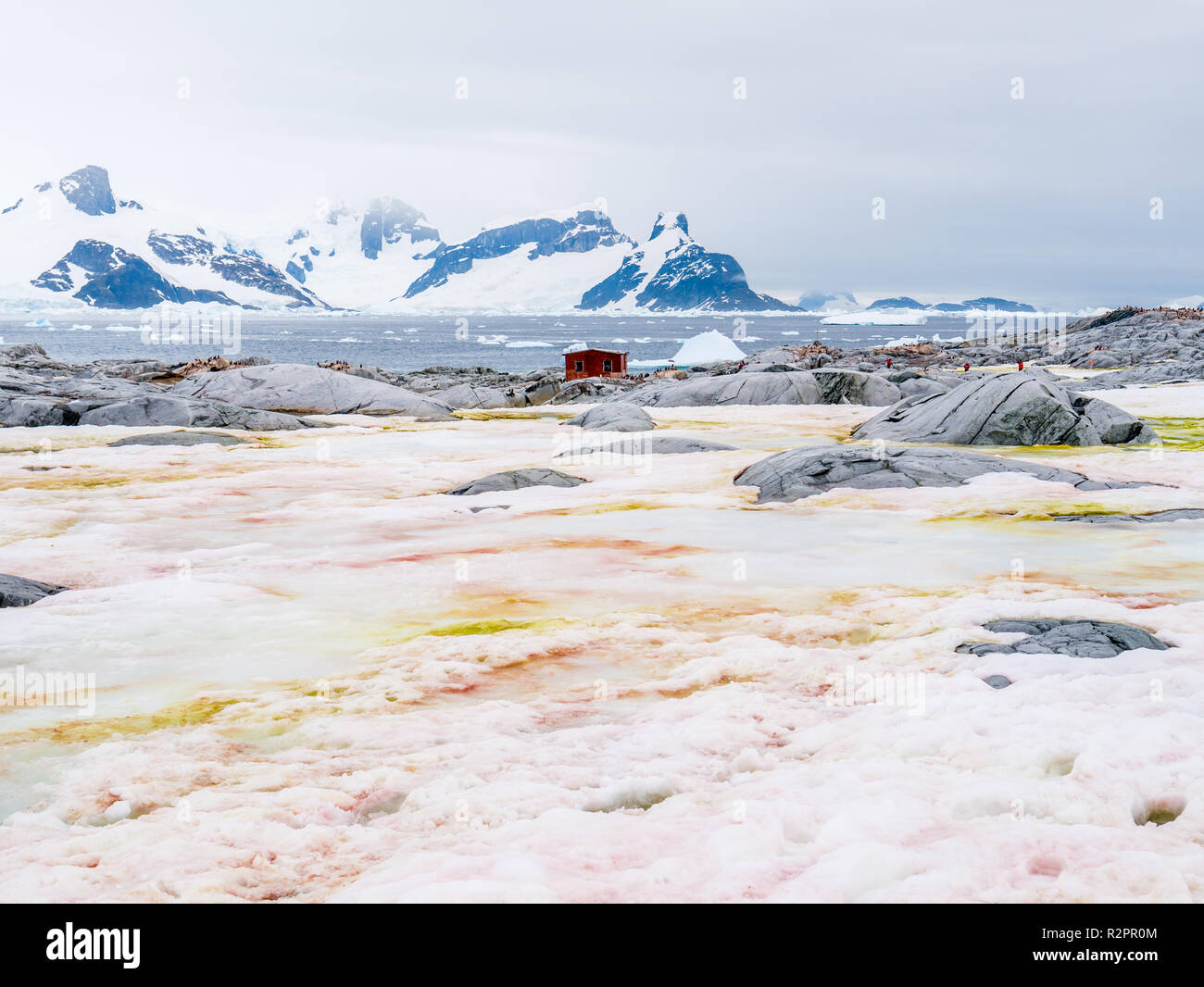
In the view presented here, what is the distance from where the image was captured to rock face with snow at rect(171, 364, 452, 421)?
37.4 m

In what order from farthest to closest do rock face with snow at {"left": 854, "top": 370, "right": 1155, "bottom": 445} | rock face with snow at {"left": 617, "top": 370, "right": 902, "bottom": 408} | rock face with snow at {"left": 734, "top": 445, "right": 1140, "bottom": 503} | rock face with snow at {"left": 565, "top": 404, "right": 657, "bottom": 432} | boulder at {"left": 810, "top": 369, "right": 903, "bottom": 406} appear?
1. rock face with snow at {"left": 617, "top": 370, "right": 902, "bottom": 408}
2. boulder at {"left": 810, "top": 369, "right": 903, "bottom": 406}
3. rock face with snow at {"left": 565, "top": 404, "right": 657, "bottom": 432}
4. rock face with snow at {"left": 854, "top": 370, "right": 1155, "bottom": 445}
5. rock face with snow at {"left": 734, "top": 445, "right": 1140, "bottom": 503}

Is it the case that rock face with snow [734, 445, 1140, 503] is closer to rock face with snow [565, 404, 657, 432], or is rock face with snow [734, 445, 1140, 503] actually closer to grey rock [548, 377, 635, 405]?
rock face with snow [565, 404, 657, 432]

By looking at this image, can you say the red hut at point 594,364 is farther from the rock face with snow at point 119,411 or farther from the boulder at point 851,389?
the rock face with snow at point 119,411

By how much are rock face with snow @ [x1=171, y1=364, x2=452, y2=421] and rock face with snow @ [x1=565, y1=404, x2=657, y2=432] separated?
709 cm

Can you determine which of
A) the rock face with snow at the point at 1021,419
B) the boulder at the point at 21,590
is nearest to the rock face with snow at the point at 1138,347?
the rock face with snow at the point at 1021,419

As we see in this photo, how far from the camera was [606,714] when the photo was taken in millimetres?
7047

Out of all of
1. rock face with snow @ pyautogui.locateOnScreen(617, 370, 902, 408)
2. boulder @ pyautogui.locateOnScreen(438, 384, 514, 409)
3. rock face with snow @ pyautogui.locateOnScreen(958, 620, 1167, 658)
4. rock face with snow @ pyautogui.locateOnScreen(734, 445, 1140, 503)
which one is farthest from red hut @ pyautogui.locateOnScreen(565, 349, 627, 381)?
rock face with snow @ pyautogui.locateOnScreen(958, 620, 1167, 658)

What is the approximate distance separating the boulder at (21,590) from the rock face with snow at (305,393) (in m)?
26.0

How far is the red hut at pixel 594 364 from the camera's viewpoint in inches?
2379

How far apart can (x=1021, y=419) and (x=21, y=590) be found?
2176cm

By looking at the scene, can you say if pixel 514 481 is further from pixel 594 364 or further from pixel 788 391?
pixel 594 364

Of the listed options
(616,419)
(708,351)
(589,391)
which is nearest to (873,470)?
(616,419)

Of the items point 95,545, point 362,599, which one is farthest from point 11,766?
→ point 95,545
